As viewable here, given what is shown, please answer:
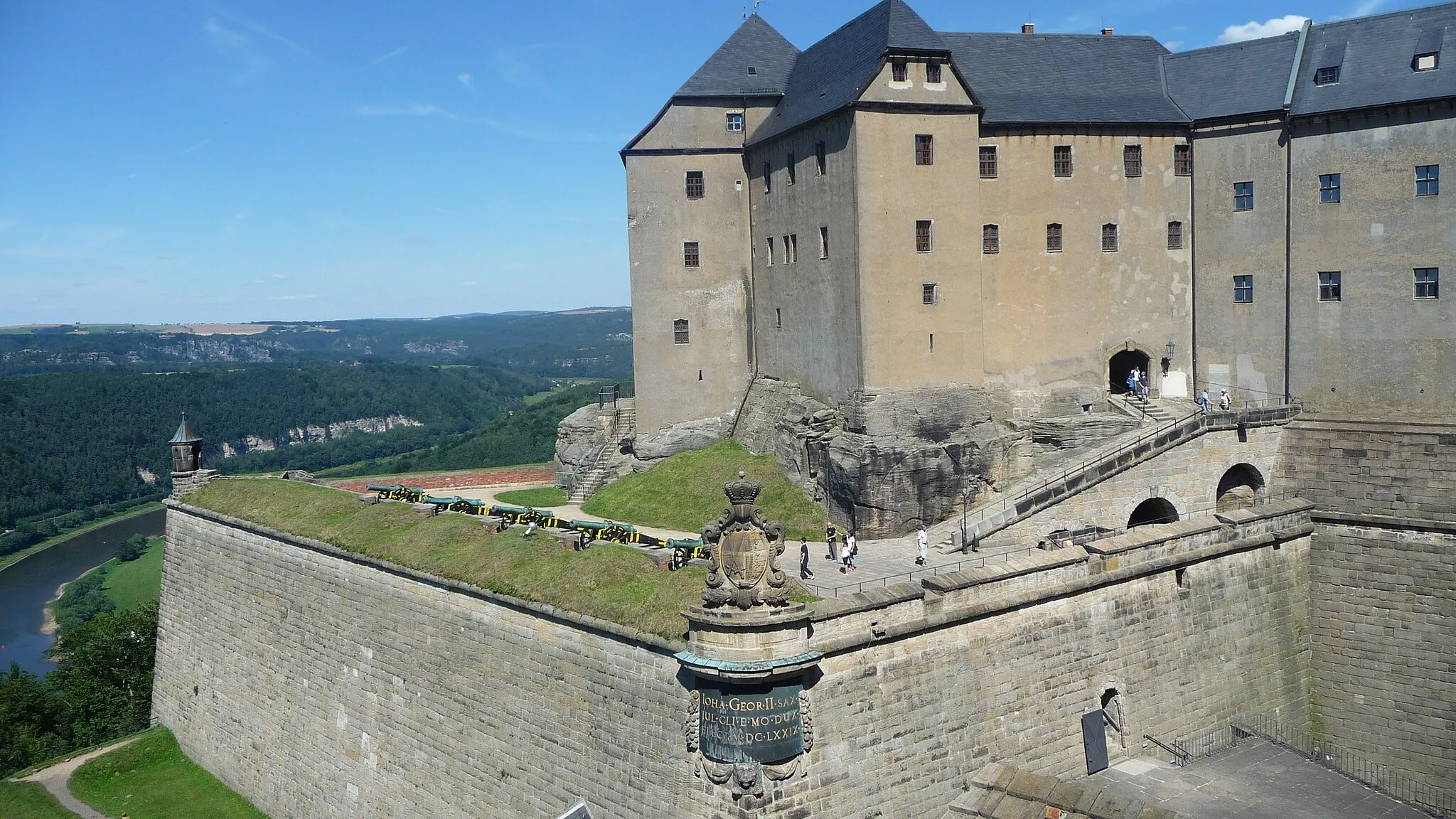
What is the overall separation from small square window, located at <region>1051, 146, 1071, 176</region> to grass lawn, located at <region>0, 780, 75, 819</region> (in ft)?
132

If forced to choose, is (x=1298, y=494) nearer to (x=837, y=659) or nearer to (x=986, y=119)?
(x=986, y=119)

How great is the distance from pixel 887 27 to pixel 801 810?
2661 centimetres

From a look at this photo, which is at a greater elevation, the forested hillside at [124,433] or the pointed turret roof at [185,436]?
the pointed turret roof at [185,436]

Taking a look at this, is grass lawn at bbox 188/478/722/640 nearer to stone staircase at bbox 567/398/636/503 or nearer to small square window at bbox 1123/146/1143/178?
stone staircase at bbox 567/398/636/503

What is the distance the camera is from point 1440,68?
124 ft

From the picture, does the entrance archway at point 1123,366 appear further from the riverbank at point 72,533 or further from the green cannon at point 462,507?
the riverbank at point 72,533

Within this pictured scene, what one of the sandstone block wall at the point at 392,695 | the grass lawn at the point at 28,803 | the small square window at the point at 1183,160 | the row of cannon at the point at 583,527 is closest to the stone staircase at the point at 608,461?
the row of cannon at the point at 583,527

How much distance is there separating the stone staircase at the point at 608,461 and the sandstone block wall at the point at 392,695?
12.7m

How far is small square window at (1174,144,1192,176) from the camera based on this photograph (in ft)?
140

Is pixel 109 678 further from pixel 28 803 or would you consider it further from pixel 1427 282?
pixel 1427 282

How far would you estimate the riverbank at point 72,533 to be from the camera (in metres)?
114

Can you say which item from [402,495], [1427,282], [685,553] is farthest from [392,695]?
[1427,282]

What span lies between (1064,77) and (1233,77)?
20.4ft

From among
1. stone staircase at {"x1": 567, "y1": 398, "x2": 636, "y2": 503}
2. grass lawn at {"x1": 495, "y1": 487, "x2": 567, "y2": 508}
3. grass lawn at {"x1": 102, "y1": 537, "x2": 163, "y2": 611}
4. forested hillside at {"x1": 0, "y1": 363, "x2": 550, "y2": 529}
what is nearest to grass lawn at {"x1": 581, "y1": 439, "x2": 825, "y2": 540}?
stone staircase at {"x1": 567, "y1": 398, "x2": 636, "y2": 503}
